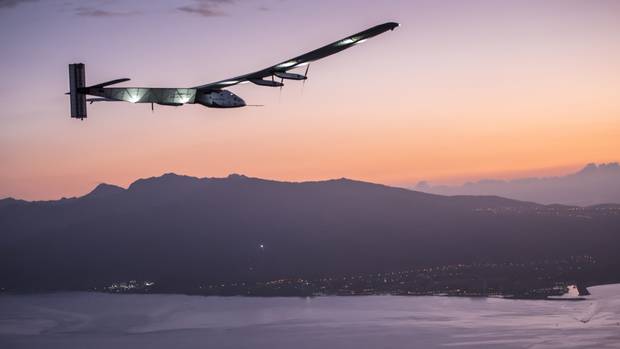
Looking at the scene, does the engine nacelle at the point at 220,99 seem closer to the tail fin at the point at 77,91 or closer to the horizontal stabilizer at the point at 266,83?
the horizontal stabilizer at the point at 266,83

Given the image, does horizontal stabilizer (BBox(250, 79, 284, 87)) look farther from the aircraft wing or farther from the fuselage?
the fuselage

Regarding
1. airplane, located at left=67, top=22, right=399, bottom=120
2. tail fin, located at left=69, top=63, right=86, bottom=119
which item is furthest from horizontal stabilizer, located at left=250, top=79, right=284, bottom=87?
tail fin, located at left=69, top=63, right=86, bottom=119

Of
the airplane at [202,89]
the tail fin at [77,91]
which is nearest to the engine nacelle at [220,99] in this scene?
the airplane at [202,89]

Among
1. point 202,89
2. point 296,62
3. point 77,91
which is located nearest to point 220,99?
point 202,89

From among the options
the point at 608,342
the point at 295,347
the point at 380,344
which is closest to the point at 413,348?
the point at 380,344

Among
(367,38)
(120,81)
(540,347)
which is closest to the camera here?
(120,81)

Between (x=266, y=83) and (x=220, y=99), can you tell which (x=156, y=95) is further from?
(x=266, y=83)

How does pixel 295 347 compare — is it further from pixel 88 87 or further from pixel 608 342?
pixel 88 87
